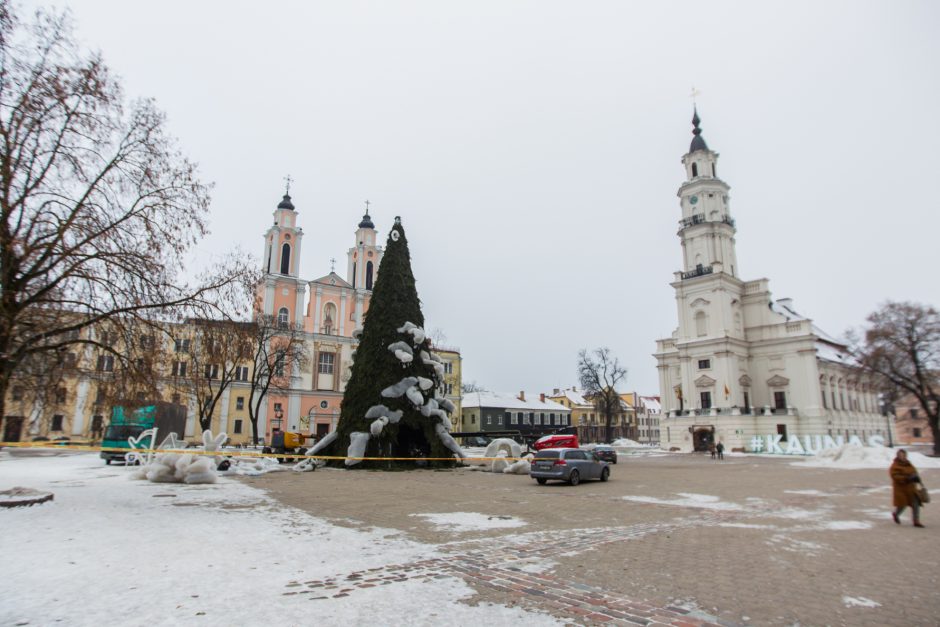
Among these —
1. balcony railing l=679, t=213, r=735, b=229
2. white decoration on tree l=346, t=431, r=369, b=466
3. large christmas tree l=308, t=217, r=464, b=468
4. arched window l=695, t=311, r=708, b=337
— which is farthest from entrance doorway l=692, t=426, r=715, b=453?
white decoration on tree l=346, t=431, r=369, b=466

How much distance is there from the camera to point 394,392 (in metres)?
25.9

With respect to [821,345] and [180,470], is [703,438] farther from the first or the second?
[180,470]

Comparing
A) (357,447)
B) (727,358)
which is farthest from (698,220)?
(357,447)

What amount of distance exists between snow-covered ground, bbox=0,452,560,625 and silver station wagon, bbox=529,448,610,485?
30.9 ft

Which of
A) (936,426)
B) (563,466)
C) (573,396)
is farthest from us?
(573,396)

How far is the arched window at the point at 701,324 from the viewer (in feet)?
200

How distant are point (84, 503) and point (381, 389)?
1458 centimetres

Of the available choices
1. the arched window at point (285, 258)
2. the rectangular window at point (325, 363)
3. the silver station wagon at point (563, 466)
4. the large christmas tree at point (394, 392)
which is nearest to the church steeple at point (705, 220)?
the rectangular window at point (325, 363)

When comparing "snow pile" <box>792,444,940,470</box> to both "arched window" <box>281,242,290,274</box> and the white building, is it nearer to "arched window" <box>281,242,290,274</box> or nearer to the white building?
the white building

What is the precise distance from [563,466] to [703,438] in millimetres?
44067

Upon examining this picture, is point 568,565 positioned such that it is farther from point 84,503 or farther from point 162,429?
point 162,429

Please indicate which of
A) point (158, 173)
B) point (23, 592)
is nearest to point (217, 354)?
point (158, 173)

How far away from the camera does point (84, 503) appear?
12242 mm

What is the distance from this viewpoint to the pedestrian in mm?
10914
